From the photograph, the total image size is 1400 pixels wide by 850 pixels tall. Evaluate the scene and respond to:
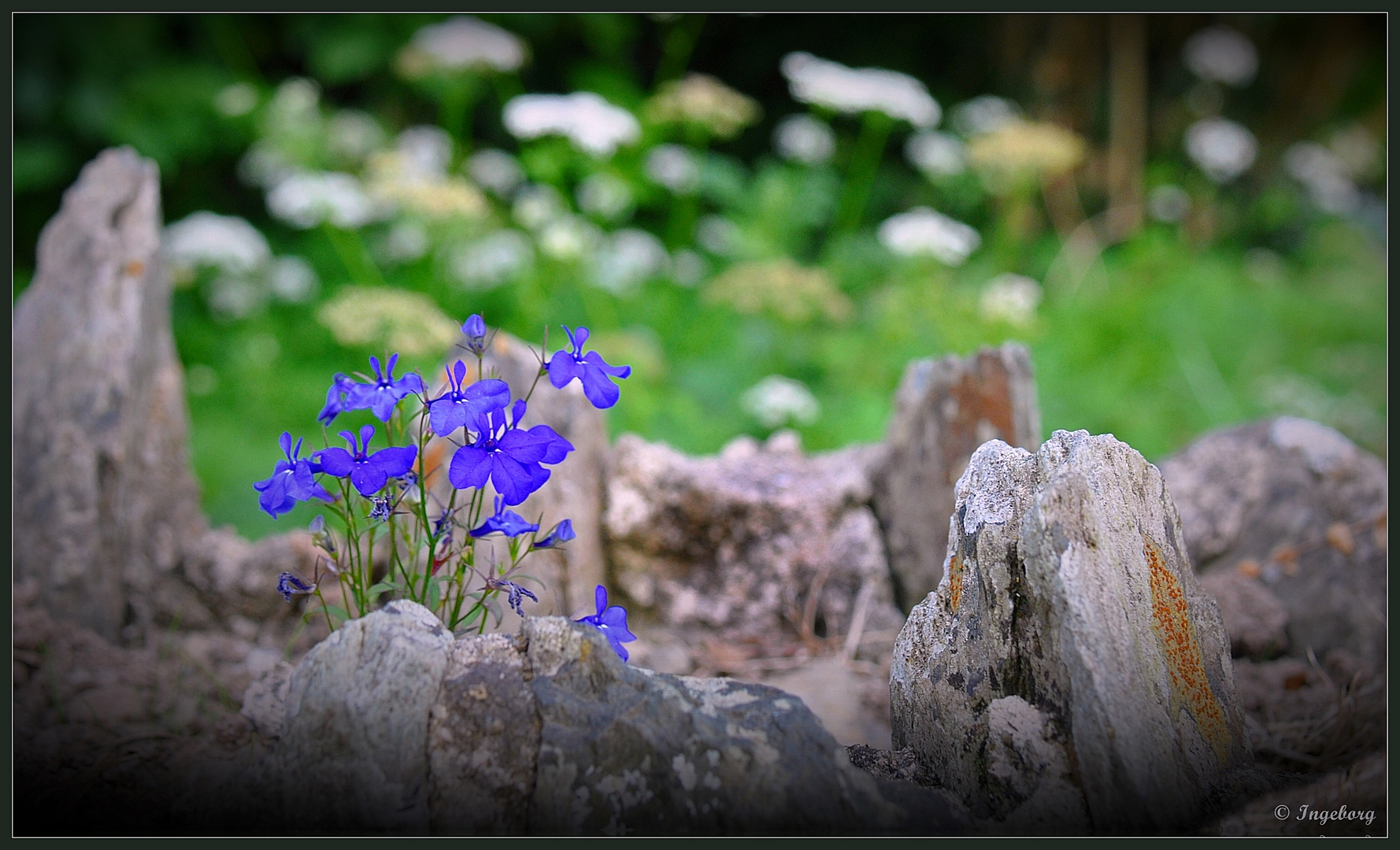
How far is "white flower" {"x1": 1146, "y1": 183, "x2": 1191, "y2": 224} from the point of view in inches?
215

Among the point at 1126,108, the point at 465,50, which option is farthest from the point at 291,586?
the point at 1126,108

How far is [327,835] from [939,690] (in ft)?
2.90

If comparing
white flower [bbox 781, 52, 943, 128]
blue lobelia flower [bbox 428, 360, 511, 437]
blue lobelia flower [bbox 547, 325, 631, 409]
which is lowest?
blue lobelia flower [bbox 428, 360, 511, 437]

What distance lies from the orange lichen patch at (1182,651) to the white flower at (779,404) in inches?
78.9

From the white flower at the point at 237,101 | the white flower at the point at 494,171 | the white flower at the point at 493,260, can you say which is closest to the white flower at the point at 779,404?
the white flower at the point at 493,260

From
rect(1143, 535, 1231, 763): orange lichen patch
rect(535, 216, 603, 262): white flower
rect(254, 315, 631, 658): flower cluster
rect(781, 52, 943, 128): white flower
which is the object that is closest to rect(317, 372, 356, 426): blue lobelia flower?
rect(254, 315, 631, 658): flower cluster

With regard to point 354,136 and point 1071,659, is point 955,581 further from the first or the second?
point 354,136

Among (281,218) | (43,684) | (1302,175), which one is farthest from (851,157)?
(43,684)

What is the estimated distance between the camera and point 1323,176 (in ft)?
19.6

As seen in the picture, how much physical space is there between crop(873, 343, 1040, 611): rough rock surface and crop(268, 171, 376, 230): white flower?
254 cm

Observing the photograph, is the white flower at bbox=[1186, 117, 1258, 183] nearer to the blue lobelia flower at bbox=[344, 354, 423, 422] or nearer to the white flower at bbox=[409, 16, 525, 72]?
the white flower at bbox=[409, 16, 525, 72]

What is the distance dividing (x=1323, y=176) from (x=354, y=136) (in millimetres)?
5856

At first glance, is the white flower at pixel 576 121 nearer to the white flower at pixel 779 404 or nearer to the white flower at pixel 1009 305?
the white flower at pixel 779 404

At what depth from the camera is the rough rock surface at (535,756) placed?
4.04 feet
